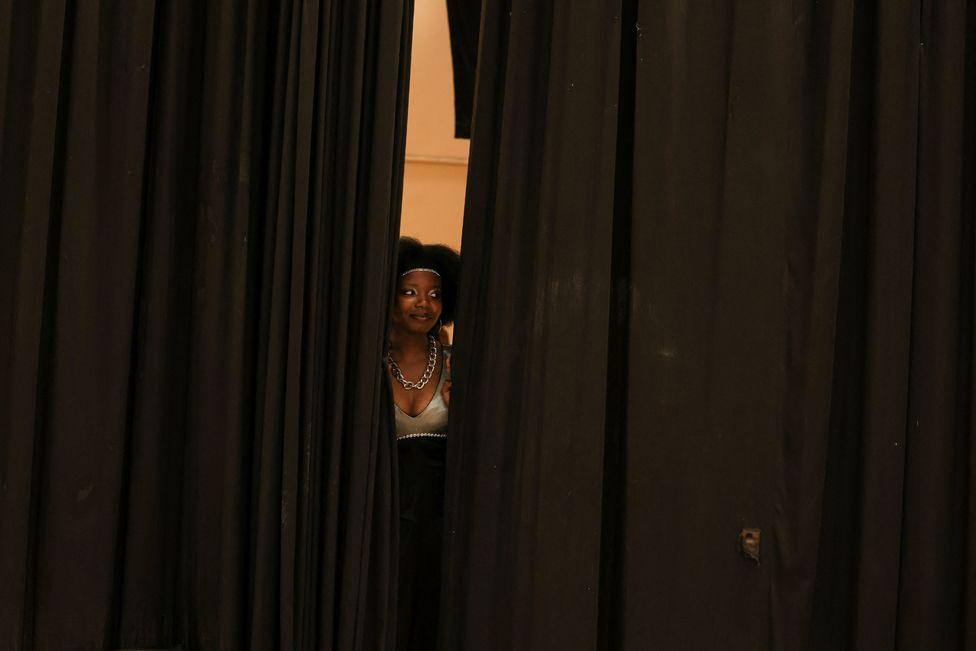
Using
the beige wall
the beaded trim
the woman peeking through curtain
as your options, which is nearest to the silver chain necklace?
the woman peeking through curtain

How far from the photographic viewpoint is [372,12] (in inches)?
69.6

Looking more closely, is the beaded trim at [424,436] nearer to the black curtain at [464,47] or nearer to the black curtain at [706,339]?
the black curtain at [706,339]

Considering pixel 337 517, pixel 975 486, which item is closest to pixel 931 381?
pixel 975 486

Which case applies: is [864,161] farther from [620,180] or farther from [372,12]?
[372,12]

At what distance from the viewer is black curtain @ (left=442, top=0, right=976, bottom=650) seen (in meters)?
1.80

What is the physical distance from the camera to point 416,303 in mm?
2014

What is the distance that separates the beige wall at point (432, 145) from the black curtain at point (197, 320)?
137 cm

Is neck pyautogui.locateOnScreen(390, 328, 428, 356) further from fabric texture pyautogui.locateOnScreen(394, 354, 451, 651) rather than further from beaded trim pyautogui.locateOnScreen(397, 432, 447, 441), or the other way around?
beaded trim pyautogui.locateOnScreen(397, 432, 447, 441)

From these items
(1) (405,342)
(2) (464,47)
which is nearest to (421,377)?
(1) (405,342)

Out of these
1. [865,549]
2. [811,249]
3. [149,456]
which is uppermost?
[811,249]

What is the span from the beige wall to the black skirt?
127 cm

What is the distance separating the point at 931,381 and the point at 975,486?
0.22 m

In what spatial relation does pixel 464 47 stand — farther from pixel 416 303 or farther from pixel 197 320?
pixel 197 320

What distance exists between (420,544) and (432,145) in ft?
5.10
